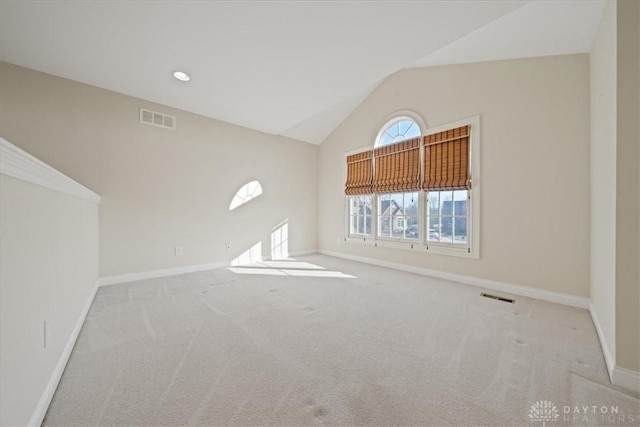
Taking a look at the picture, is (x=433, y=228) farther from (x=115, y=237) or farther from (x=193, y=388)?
(x=115, y=237)

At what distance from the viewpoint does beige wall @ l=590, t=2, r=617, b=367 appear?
5.24 ft

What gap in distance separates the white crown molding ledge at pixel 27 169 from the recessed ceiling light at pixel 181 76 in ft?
6.62

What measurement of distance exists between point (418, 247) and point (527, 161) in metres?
1.79

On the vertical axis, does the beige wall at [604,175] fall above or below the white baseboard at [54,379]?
above

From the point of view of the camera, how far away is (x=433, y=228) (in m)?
3.85

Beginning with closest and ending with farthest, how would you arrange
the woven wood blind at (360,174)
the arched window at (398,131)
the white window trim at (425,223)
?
the white window trim at (425,223) < the arched window at (398,131) < the woven wood blind at (360,174)

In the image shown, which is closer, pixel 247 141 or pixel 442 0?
pixel 442 0

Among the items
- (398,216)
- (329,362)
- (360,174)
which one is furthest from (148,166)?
(398,216)

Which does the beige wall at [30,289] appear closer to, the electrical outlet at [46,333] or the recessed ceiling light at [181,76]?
the electrical outlet at [46,333]

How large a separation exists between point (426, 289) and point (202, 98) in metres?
4.09

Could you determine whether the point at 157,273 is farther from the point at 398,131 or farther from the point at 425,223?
the point at 398,131

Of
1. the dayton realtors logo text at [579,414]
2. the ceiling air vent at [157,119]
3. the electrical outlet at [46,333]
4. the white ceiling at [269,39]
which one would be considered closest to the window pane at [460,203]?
the white ceiling at [269,39]

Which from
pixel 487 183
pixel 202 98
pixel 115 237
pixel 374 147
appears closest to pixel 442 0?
pixel 487 183

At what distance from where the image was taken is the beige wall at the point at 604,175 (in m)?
1.60
